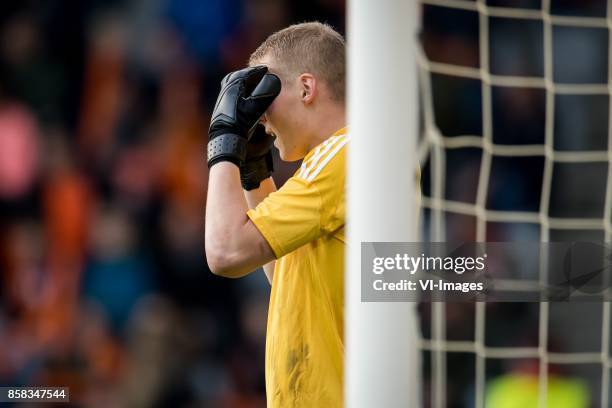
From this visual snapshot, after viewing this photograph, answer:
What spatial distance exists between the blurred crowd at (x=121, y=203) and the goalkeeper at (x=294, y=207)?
2359 mm

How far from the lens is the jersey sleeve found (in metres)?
2.47

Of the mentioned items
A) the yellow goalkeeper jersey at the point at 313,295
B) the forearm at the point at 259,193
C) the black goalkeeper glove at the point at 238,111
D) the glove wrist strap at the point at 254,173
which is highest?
the black goalkeeper glove at the point at 238,111

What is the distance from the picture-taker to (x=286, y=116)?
2.72m

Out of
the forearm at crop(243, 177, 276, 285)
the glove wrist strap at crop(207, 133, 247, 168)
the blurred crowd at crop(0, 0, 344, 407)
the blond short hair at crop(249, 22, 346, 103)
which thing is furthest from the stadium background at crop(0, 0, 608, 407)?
the glove wrist strap at crop(207, 133, 247, 168)

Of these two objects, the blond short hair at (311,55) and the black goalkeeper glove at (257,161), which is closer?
the blond short hair at (311,55)

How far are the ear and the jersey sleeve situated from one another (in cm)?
17

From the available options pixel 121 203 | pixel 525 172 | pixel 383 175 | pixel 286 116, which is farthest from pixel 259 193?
pixel 121 203

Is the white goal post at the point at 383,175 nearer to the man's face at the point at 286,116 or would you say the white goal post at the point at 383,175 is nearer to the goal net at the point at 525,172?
the man's face at the point at 286,116

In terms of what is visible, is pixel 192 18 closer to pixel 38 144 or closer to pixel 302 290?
pixel 38 144

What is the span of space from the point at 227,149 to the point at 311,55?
15.3 inches

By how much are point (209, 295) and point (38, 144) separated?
121cm

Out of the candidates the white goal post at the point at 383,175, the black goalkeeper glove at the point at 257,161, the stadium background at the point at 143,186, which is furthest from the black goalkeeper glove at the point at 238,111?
the stadium background at the point at 143,186

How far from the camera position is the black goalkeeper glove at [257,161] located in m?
2.92

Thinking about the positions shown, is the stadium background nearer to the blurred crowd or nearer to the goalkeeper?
the blurred crowd
